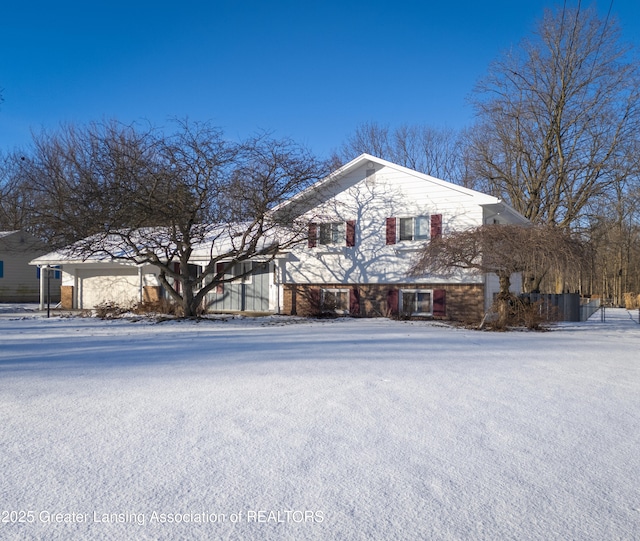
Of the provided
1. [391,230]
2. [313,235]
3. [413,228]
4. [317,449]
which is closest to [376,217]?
[391,230]

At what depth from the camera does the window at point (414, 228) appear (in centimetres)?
1998

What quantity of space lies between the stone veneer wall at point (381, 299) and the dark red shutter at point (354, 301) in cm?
12

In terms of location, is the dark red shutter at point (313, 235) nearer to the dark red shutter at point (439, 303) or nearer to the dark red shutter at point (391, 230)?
the dark red shutter at point (391, 230)

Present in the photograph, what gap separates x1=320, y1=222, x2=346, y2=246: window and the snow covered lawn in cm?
1318

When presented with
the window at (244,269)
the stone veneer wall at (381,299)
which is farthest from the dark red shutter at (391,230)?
the window at (244,269)

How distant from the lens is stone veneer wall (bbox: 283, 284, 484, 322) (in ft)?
63.0

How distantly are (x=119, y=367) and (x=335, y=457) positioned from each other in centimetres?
502

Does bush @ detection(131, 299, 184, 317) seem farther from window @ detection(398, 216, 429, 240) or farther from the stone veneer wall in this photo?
window @ detection(398, 216, 429, 240)

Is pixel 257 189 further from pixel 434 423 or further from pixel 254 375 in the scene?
pixel 434 423

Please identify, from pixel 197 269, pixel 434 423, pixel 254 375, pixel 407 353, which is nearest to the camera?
pixel 434 423

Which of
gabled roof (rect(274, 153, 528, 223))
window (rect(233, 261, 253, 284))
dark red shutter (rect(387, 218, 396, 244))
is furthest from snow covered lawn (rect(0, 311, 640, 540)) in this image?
window (rect(233, 261, 253, 284))

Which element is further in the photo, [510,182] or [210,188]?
[510,182]

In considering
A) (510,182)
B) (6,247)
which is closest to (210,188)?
(510,182)

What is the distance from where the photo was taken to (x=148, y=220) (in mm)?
16906
